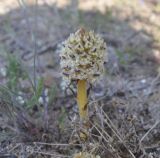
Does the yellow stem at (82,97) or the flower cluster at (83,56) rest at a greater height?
the flower cluster at (83,56)

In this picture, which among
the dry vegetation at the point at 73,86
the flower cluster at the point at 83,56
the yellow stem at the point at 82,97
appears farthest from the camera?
the dry vegetation at the point at 73,86

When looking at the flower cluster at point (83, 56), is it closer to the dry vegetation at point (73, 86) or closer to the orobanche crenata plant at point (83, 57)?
the orobanche crenata plant at point (83, 57)

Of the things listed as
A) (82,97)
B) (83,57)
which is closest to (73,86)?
(82,97)

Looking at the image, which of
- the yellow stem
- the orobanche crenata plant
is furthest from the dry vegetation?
the orobanche crenata plant

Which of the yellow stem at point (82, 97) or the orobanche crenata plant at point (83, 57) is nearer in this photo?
the orobanche crenata plant at point (83, 57)

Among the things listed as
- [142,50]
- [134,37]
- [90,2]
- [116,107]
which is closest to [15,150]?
[116,107]

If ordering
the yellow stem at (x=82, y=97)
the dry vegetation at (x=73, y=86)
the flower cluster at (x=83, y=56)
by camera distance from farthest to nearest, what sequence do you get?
the dry vegetation at (x=73, y=86) < the yellow stem at (x=82, y=97) < the flower cluster at (x=83, y=56)

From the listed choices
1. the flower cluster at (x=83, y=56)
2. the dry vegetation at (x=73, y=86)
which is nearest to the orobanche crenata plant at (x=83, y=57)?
the flower cluster at (x=83, y=56)
